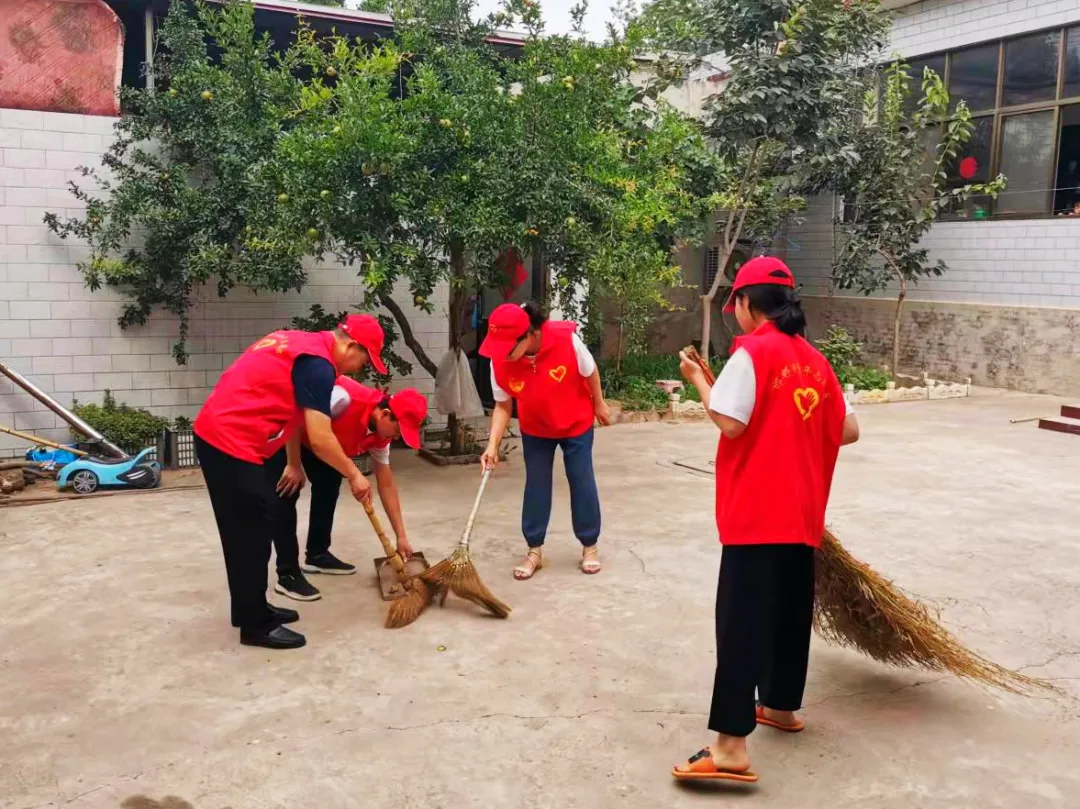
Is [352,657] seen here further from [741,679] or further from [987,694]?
[987,694]

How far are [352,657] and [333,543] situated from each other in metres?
1.60

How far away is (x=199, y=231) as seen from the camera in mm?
6918

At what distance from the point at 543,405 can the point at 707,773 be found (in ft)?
7.08

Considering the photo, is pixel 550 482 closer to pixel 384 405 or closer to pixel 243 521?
pixel 384 405

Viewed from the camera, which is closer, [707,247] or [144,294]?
[144,294]

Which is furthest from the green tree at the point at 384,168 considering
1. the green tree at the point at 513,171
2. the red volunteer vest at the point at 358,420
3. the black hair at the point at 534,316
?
the red volunteer vest at the point at 358,420

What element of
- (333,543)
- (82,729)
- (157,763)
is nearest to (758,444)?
(157,763)

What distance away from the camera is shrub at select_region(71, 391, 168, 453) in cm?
706

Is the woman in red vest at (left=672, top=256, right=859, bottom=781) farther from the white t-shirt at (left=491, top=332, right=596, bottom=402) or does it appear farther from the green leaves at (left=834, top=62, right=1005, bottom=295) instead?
the green leaves at (left=834, top=62, right=1005, bottom=295)

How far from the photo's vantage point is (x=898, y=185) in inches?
452

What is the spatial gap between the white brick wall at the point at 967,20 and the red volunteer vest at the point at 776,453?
34.0 ft

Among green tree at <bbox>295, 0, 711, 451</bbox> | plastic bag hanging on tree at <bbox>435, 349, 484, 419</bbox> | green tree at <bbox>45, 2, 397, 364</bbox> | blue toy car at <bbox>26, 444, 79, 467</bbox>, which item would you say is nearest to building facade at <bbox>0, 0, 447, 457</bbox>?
green tree at <bbox>45, 2, 397, 364</bbox>

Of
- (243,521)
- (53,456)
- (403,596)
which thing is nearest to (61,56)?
(53,456)

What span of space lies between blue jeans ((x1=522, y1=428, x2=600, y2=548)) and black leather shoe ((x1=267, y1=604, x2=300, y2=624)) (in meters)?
1.23
